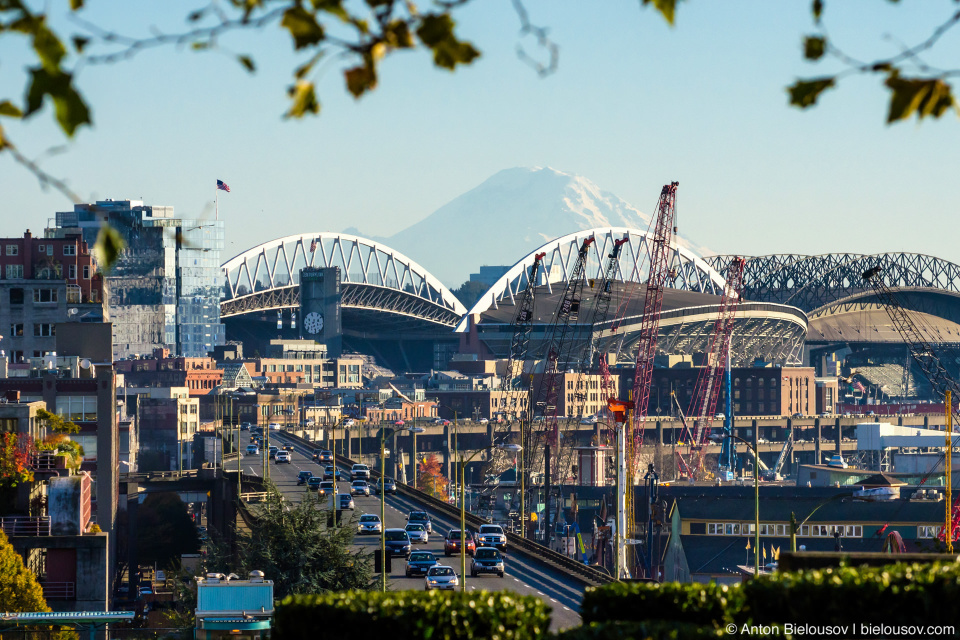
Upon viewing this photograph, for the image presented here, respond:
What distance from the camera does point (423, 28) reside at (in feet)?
32.6

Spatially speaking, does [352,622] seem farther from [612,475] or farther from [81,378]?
[612,475]

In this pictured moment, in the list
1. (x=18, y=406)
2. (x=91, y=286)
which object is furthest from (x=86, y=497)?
(x=91, y=286)

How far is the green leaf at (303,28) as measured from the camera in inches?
380

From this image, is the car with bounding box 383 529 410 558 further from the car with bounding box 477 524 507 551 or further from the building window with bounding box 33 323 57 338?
the building window with bounding box 33 323 57 338

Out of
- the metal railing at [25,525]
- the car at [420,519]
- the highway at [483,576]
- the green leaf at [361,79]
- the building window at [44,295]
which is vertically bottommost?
the highway at [483,576]

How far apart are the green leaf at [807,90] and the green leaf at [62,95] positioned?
500 cm

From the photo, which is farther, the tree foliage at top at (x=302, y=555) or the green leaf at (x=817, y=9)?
the tree foliage at top at (x=302, y=555)

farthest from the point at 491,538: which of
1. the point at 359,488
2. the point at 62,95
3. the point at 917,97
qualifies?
the point at 62,95

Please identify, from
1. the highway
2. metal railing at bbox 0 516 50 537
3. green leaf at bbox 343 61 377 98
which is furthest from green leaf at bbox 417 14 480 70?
metal railing at bbox 0 516 50 537

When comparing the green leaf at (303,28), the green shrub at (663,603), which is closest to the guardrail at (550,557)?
the green shrub at (663,603)

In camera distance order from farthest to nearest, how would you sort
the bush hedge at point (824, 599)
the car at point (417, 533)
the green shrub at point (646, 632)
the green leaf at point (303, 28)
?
the car at point (417, 533)
the bush hedge at point (824, 599)
the green shrub at point (646, 632)
the green leaf at point (303, 28)

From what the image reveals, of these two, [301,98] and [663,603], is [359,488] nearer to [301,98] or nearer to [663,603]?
[663,603]

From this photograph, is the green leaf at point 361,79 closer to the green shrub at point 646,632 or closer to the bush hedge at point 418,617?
the green shrub at point 646,632

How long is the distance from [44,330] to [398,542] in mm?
60003
